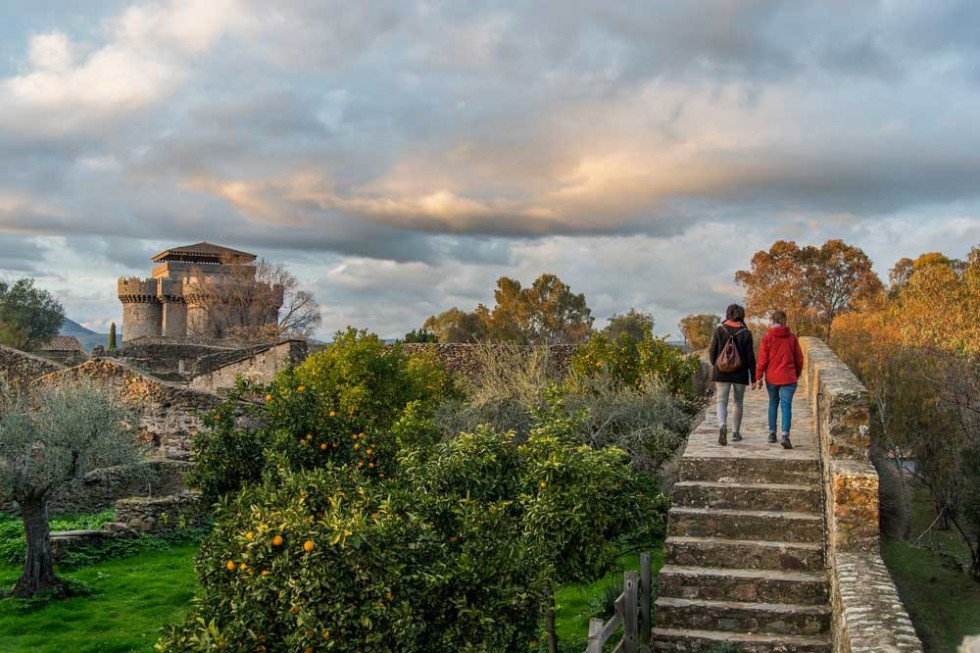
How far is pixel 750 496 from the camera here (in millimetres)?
9406

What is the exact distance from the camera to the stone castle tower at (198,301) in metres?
58.1

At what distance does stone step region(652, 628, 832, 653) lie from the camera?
771cm

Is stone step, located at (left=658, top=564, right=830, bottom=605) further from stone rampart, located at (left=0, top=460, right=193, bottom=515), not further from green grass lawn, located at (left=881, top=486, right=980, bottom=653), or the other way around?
stone rampart, located at (left=0, top=460, right=193, bottom=515)

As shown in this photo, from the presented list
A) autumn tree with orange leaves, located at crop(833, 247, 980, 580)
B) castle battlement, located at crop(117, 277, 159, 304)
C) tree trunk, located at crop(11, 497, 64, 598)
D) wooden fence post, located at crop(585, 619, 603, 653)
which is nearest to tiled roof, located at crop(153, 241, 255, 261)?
castle battlement, located at crop(117, 277, 159, 304)

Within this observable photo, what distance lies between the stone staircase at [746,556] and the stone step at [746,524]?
0.01m

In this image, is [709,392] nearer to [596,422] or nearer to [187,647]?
[596,422]

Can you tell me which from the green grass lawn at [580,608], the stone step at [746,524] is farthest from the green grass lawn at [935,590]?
the green grass lawn at [580,608]

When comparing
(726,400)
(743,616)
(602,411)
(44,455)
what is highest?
(726,400)

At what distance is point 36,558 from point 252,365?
16364 mm

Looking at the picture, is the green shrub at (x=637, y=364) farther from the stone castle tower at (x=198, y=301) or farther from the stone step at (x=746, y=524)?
the stone castle tower at (x=198, y=301)

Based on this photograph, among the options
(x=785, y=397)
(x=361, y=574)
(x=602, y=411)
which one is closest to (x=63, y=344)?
(x=602, y=411)

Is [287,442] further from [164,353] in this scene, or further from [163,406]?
[164,353]

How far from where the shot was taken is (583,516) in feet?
23.4

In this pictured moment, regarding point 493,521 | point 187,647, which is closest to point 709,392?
point 493,521
